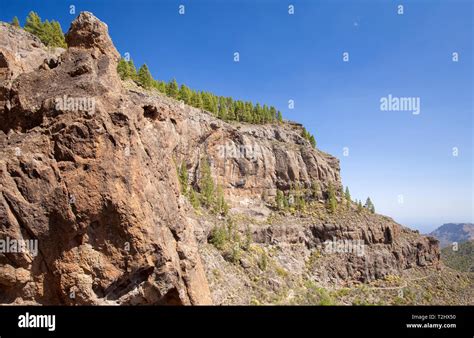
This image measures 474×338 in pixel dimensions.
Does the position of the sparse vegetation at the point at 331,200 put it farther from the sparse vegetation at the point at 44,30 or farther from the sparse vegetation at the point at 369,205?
the sparse vegetation at the point at 44,30

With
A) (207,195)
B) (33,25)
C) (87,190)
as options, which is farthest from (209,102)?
(87,190)

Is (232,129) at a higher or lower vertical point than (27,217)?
higher

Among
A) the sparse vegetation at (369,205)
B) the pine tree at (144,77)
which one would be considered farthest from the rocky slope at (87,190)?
the sparse vegetation at (369,205)

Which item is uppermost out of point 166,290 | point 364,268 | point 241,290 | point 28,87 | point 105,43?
point 105,43

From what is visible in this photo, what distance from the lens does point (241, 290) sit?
44.5m

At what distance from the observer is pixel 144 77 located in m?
79.4

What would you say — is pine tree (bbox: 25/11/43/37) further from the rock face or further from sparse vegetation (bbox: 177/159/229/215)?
the rock face

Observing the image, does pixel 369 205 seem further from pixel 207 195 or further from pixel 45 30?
pixel 45 30

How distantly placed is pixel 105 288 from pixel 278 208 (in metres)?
70.1

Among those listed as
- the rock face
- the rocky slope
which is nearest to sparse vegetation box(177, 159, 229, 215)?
the rocky slope
